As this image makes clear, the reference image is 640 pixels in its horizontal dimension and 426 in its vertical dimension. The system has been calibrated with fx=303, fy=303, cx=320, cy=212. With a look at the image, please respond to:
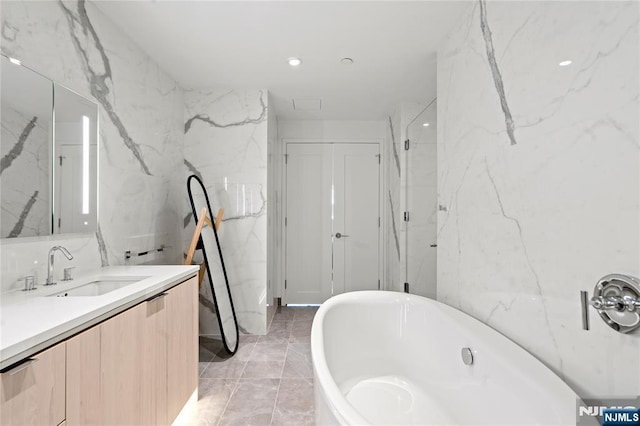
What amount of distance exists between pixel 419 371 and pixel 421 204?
188cm

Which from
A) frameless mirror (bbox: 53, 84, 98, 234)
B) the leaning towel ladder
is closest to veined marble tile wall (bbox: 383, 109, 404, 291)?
the leaning towel ladder

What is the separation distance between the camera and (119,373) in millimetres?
1163

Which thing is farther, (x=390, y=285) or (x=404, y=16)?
(x=390, y=285)

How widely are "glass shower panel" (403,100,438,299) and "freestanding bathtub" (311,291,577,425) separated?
131cm

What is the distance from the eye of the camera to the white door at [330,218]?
4.05 m

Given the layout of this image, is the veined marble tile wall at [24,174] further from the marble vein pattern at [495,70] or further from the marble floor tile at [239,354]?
the marble vein pattern at [495,70]

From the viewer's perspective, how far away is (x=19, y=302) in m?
1.15

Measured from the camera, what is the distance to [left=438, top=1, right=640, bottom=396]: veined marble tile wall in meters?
0.88

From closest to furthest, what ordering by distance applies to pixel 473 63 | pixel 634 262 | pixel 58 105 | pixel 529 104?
pixel 634 262 < pixel 529 104 < pixel 58 105 < pixel 473 63

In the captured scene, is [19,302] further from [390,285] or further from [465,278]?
[390,285]

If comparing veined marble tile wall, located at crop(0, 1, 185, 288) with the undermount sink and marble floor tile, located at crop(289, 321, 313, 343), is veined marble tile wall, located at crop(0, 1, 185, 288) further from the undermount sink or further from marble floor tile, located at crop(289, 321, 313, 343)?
marble floor tile, located at crop(289, 321, 313, 343)

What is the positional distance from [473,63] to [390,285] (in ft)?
8.98

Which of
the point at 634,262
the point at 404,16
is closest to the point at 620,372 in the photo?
the point at 634,262

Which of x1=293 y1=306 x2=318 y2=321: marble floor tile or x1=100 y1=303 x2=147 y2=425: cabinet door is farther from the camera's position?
x1=293 y1=306 x2=318 y2=321: marble floor tile
